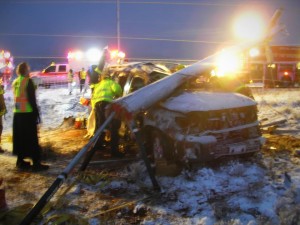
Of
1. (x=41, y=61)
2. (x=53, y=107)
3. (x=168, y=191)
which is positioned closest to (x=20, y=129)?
(x=168, y=191)

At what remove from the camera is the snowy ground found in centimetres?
427

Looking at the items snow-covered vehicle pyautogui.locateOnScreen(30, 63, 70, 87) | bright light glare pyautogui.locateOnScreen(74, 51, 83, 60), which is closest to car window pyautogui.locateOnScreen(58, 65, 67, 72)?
snow-covered vehicle pyautogui.locateOnScreen(30, 63, 70, 87)

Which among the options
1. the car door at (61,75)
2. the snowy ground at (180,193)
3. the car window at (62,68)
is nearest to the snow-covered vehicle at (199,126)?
the snowy ground at (180,193)

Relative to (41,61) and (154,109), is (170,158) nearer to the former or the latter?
(154,109)

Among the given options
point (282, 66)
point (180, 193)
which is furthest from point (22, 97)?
point (282, 66)

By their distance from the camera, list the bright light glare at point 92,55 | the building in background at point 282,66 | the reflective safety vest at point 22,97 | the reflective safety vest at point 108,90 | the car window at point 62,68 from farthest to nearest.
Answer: the car window at point 62,68 → the bright light glare at point 92,55 → the building in background at point 282,66 → the reflective safety vest at point 108,90 → the reflective safety vest at point 22,97

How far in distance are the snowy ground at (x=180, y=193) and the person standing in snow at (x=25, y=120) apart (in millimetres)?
352

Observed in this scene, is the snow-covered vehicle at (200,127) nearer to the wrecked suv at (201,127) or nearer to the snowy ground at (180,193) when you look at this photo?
the wrecked suv at (201,127)

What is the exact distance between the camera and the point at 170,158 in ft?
19.7

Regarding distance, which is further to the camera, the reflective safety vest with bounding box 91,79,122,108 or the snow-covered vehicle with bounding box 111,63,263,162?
the reflective safety vest with bounding box 91,79,122,108

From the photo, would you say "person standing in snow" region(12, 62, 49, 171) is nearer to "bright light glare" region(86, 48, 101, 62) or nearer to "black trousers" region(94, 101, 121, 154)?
"black trousers" region(94, 101, 121, 154)

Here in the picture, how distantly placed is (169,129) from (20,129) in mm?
3018

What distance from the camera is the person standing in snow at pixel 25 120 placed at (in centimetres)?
654

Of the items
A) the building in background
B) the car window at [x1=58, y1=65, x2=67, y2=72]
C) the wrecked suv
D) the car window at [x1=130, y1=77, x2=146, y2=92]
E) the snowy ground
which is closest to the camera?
the snowy ground
